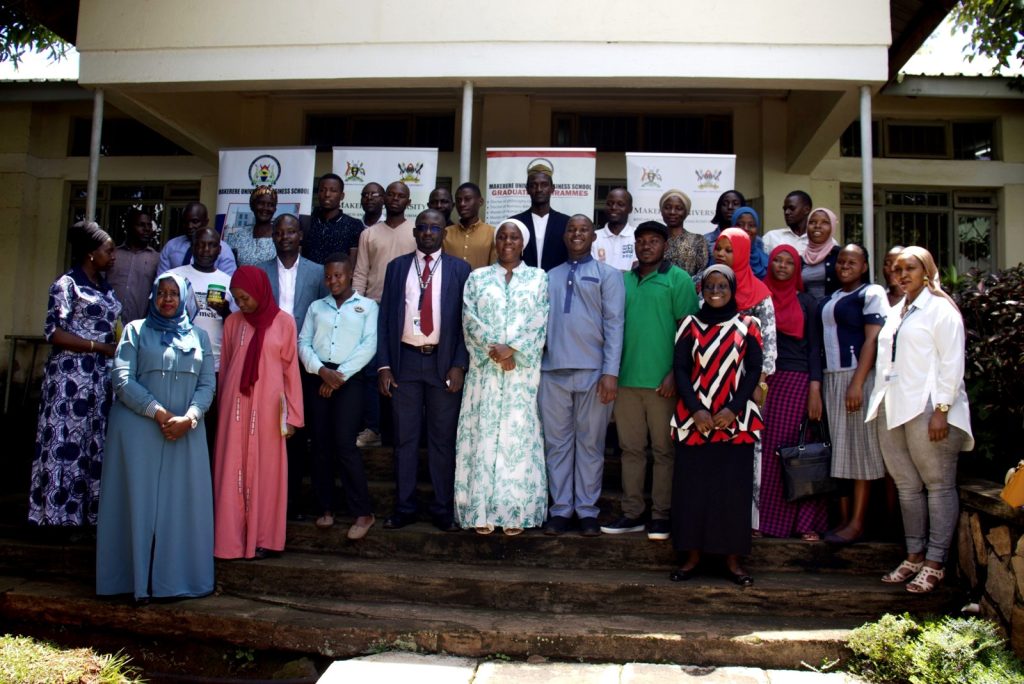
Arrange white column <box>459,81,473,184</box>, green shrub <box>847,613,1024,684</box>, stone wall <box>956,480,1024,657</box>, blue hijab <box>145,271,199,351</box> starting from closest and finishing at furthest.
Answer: green shrub <box>847,613,1024,684</box>, stone wall <box>956,480,1024,657</box>, blue hijab <box>145,271,199,351</box>, white column <box>459,81,473,184</box>

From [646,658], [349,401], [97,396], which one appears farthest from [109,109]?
[646,658]

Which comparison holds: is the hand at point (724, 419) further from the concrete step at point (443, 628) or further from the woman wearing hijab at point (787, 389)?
the concrete step at point (443, 628)

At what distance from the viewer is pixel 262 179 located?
25.2ft

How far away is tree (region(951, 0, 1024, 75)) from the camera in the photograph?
7457 mm

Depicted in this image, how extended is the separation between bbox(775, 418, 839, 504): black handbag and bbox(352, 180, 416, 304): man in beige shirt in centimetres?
305

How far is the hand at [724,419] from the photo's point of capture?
4430 mm

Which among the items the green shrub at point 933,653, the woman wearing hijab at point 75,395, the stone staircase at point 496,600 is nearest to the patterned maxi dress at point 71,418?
the woman wearing hijab at point 75,395

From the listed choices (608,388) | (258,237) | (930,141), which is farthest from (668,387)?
(930,141)

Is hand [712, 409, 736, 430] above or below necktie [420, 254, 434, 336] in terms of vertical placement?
below

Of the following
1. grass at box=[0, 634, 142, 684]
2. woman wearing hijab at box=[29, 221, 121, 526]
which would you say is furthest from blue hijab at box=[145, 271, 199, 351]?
grass at box=[0, 634, 142, 684]

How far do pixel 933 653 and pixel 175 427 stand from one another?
161 inches

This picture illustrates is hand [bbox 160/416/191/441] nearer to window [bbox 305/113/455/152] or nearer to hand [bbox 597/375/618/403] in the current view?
hand [bbox 597/375/618/403]

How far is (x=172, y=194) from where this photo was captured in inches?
373

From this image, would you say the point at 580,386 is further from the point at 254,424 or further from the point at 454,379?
the point at 254,424
